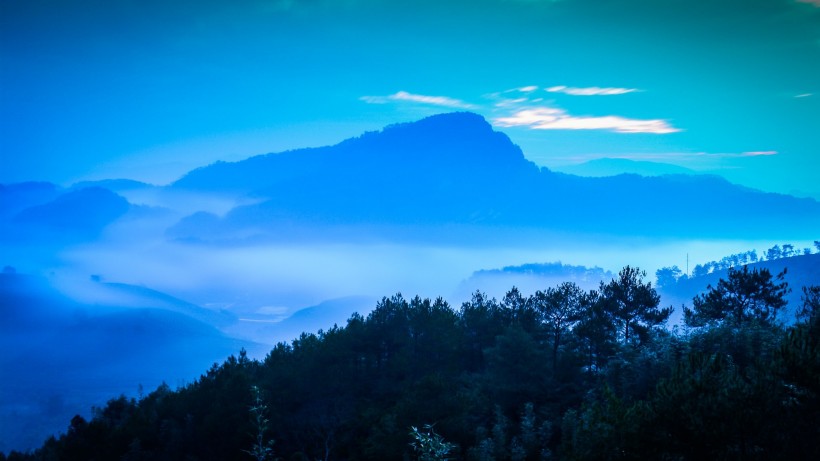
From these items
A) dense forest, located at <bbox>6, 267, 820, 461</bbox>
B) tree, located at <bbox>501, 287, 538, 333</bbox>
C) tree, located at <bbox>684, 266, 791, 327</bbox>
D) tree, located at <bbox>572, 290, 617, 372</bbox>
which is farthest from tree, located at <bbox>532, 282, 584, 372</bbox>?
tree, located at <bbox>684, 266, 791, 327</bbox>

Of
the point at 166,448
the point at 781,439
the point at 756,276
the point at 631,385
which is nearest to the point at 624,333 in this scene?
the point at 756,276

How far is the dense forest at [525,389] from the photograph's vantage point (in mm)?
14234

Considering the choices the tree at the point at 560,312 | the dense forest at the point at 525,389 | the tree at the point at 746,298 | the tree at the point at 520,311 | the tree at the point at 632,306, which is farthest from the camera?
the tree at the point at 520,311

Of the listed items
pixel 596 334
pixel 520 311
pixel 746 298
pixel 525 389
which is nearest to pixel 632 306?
pixel 596 334

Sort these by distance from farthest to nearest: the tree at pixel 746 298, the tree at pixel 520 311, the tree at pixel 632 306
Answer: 1. the tree at pixel 520 311
2. the tree at pixel 746 298
3. the tree at pixel 632 306

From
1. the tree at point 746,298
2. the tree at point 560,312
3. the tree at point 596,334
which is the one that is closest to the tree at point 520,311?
the tree at point 560,312

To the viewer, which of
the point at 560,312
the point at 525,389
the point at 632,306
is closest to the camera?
the point at 525,389

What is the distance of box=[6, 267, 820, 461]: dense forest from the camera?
14.2 m

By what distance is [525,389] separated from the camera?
111 feet

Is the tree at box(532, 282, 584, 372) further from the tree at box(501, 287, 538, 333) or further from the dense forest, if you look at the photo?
the tree at box(501, 287, 538, 333)

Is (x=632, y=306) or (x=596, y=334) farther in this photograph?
(x=632, y=306)

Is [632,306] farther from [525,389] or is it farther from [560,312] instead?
[525,389]

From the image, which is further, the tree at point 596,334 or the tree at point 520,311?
the tree at point 520,311

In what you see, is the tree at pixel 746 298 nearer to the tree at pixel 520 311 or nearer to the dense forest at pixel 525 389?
the dense forest at pixel 525 389
